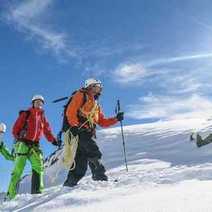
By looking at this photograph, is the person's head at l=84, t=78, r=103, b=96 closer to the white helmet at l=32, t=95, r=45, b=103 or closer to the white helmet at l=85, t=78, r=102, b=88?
the white helmet at l=85, t=78, r=102, b=88

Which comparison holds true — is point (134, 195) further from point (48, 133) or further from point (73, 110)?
point (48, 133)

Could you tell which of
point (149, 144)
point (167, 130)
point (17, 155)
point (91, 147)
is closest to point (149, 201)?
point (91, 147)

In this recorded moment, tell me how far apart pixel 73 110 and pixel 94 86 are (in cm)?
74

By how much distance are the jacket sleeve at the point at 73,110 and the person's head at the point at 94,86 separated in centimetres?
41

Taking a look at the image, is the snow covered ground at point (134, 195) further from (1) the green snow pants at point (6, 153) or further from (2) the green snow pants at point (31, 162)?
(1) the green snow pants at point (6, 153)

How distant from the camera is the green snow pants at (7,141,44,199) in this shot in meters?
10.8

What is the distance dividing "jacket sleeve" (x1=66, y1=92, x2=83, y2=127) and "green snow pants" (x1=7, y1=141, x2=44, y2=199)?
1.31 metres

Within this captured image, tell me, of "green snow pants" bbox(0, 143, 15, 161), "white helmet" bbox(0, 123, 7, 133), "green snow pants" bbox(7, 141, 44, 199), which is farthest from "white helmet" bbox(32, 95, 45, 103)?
"white helmet" bbox(0, 123, 7, 133)

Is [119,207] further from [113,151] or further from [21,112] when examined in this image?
[113,151]

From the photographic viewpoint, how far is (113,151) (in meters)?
23.7

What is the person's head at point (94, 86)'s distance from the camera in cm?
1042

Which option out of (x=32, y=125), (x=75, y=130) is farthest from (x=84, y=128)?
(x=32, y=125)

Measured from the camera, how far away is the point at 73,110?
9984 mm

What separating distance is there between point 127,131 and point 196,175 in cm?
1720
